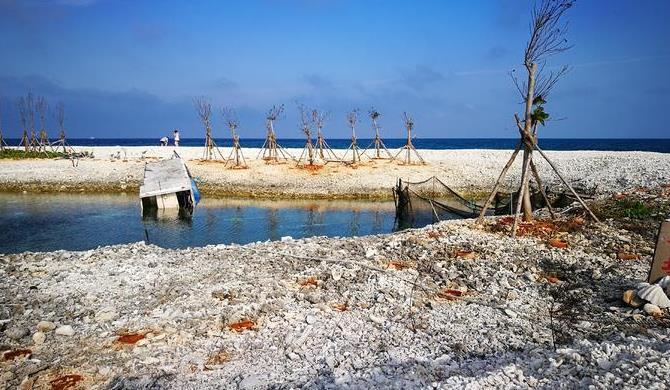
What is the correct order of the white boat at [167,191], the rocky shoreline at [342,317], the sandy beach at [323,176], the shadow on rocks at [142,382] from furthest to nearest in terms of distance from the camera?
the sandy beach at [323,176] < the white boat at [167,191] < the rocky shoreline at [342,317] < the shadow on rocks at [142,382]

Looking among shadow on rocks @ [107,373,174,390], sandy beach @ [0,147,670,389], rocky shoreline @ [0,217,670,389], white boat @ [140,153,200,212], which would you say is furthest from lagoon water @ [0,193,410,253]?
shadow on rocks @ [107,373,174,390]

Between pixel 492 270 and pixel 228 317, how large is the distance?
4929 millimetres

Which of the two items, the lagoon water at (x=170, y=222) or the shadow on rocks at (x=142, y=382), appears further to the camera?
the lagoon water at (x=170, y=222)

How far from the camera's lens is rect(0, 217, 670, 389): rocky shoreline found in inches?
194

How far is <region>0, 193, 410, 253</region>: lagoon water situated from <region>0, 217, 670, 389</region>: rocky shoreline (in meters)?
6.24

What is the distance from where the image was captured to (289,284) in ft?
25.8

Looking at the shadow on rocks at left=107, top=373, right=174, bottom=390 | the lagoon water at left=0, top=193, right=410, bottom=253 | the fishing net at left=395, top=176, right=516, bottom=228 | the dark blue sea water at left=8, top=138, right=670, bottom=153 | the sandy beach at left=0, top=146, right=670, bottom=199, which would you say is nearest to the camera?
the shadow on rocks at left=107, top=373, right=174, bottom=390

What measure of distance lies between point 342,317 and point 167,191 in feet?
57.3

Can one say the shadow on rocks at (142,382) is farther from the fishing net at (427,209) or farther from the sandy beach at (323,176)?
the sandy beach at (323,176)

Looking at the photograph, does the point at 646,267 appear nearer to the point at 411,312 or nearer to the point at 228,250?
the point at 411,312

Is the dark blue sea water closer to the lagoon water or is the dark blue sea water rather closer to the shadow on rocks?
the lagoon water

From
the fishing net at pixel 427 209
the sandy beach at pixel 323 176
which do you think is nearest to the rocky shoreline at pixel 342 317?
the fishing net at pixel 427 209

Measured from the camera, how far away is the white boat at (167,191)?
21.7 metres

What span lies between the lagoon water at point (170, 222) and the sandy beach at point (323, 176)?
198 cm
